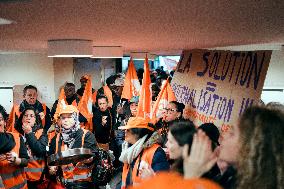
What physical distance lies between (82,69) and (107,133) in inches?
189

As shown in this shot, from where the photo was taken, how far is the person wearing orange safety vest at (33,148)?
4.41 metres

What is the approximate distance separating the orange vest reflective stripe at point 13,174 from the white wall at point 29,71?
5240mm

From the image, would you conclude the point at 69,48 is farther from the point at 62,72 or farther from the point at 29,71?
the point at 62,72

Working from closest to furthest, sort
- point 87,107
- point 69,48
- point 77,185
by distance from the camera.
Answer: point 69,48 < point 77,185 < point 87,107

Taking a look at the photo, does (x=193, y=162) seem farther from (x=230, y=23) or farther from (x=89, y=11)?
(x=230, y=23)

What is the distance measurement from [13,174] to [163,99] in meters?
2.26

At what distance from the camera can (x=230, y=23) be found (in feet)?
9.00

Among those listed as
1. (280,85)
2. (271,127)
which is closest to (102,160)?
(271,127)

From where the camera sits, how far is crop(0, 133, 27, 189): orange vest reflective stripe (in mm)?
→ 3928

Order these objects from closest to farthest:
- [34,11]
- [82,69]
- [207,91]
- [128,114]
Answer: [34,11] → [207,91] → [128,114] → [82,69]

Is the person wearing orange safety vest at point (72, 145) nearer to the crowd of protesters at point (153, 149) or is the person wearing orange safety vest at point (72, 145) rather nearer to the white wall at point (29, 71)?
the crowd of protesters at point (153, 149)

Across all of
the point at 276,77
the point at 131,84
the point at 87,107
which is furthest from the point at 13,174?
the point at 276,77

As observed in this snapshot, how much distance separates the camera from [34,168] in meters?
4.50

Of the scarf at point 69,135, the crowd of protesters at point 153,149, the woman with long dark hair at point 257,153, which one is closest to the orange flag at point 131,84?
the crowd of protesters at point 153,149
